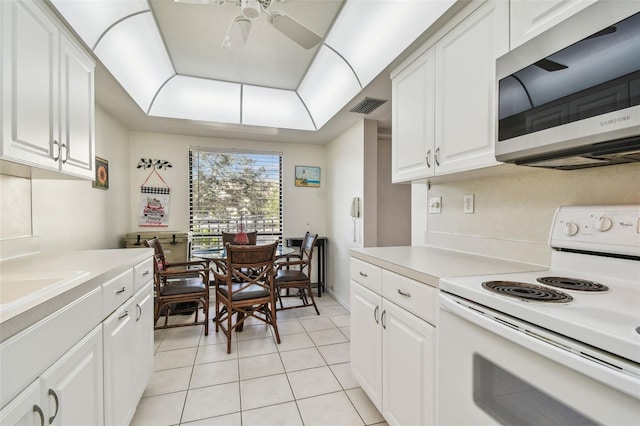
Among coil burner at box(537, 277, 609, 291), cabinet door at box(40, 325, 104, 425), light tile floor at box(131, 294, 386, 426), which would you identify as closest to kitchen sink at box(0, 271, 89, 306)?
cabinet door at box(40, 325, 104, 425)

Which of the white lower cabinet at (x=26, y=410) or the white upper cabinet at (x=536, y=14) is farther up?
the white upper cabinet at (x=536, y=14)

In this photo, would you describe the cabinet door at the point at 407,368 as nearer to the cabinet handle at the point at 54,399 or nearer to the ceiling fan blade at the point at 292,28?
the cabinet handle at the point at 54,399

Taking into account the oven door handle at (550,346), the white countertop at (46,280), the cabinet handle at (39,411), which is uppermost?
the white countertop at (46,280)

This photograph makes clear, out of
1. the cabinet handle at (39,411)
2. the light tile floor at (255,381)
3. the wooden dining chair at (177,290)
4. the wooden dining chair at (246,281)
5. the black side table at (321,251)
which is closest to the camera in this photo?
the cabinet handle at (39,411)

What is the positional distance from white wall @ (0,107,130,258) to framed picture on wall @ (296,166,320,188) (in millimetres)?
2298

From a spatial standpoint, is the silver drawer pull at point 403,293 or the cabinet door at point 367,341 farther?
the cabinet door at point 367,341

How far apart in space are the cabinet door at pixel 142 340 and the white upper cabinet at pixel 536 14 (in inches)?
91.6

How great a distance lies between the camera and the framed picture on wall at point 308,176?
4.38 m

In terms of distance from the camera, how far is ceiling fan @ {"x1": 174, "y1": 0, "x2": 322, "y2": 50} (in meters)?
1.59

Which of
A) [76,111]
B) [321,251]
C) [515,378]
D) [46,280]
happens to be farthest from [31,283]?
[321,251]

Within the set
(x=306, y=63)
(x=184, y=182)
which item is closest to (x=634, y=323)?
(x=306, y=63)

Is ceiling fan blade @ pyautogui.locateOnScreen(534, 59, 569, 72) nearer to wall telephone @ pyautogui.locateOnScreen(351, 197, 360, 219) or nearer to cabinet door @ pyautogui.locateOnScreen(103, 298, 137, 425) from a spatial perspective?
cabinet door @ pyautogui.locateOnScreen(103, 298, 137, 425)

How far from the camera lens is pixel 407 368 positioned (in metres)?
1.32

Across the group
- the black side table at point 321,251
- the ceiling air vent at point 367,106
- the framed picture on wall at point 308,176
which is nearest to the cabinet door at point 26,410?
the ceiling air vent at point 367,106
